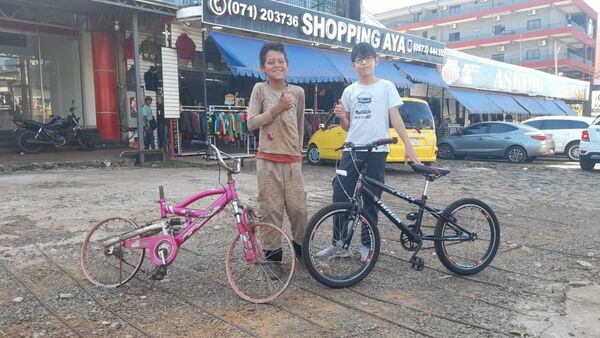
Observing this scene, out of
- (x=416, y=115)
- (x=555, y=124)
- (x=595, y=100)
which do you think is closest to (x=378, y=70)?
(x=416, y=115)

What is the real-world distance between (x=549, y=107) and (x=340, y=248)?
101ft

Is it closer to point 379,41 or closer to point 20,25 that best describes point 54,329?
point 20,25

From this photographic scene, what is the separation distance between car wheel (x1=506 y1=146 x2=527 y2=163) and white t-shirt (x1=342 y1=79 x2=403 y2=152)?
40.5 ft

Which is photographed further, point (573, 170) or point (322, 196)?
point (573, 170)

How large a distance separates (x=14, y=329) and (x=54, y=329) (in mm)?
245

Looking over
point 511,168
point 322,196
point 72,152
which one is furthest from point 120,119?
point 511,168

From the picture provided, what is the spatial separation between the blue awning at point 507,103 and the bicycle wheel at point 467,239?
22.4 metres

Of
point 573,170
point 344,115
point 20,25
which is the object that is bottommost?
point 573,170

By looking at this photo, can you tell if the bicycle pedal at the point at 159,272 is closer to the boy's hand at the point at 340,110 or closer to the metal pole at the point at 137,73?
the boy's hand at the point at 340,110

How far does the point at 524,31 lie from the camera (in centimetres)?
5366

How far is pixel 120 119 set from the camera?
14188 millimetres

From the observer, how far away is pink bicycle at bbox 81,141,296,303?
359 centimetres

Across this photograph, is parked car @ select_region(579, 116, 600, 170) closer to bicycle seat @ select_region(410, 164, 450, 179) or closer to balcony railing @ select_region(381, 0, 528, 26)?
bicycle seat @ select_region(410, 164, 450, 179)

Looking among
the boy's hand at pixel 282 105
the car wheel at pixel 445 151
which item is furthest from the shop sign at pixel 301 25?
the boy's hand at pixel 282 105
